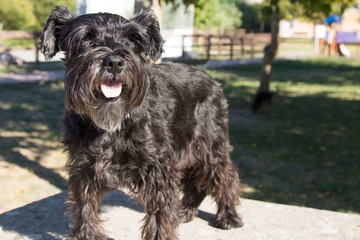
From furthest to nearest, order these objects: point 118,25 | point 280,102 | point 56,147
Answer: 1. point 280,102
2. point 56,147
3. point 118,25

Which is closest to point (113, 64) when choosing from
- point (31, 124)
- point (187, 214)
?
point (187, 214)

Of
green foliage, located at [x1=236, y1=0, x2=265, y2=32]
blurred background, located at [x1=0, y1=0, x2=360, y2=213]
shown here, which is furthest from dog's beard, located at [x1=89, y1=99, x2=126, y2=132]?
green foliage, located at [x1=236, y1=0, x2=265, y2=32]

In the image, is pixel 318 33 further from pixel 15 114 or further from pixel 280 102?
pixel 15 114

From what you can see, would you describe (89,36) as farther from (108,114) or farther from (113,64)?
(108,114)

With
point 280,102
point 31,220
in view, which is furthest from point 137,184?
point 280,102

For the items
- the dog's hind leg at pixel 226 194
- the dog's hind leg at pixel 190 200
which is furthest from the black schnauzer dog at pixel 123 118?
the dog's hind leg at pixel 190 200

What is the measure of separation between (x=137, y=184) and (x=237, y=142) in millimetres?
6718

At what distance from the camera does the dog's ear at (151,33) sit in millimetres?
3539

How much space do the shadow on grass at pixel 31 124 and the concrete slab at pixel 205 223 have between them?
7.58 feet

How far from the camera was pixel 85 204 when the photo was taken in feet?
12.2

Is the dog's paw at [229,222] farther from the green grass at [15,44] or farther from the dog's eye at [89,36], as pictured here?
the green grass at [15,44]

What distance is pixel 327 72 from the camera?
23.1 m

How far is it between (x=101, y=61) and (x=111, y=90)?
259 mm

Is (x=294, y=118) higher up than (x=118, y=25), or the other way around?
(x=118, y=25)
